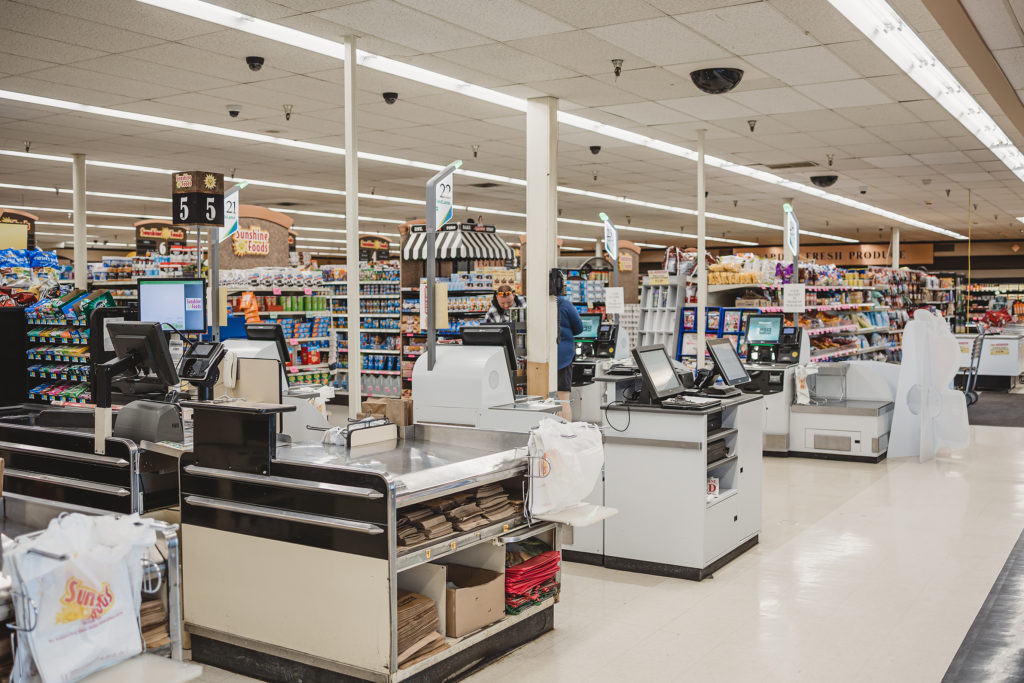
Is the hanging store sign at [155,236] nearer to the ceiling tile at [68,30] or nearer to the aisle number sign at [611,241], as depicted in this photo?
the aisle number sign at [611,241]

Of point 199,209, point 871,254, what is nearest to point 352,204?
point 199,209

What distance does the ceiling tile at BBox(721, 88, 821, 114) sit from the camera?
8.33 meters

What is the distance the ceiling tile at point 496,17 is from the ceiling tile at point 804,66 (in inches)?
71.5

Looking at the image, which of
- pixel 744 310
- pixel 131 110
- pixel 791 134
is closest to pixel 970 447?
pixel 744 310

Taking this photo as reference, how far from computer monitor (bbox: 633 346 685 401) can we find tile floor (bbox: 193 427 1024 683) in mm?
1089

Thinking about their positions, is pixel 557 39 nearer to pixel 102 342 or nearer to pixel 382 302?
pixel 102 342

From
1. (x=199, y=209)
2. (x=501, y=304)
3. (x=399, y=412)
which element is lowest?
(x=399, y=412)

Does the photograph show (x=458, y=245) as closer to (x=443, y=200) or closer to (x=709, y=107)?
(x=709, y=107)

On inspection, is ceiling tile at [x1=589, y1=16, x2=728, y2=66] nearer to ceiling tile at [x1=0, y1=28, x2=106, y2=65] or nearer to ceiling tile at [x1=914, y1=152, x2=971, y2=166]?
ceiling tile at [x1=0, y1=28, x2=106, y2=65]

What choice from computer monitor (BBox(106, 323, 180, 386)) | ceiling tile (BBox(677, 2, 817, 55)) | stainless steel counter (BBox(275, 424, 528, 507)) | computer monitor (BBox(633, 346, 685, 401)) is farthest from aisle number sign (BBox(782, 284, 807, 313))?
computer monitor (BBox(106, 323, 180, 386))

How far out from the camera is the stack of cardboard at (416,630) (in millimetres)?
3484

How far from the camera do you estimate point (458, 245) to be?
11.1 metres

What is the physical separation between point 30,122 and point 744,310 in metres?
7.82

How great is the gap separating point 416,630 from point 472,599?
0.35 meters
